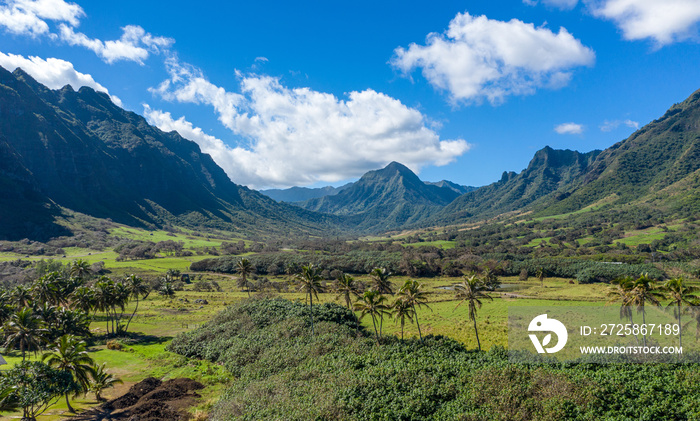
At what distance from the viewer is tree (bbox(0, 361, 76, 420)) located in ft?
88.4

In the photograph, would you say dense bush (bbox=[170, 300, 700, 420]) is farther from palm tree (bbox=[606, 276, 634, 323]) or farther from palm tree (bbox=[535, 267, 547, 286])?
palm tree (bbox=[535, 267, 547, 286])

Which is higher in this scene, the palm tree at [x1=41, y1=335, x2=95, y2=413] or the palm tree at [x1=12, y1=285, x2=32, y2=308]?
the palm tree at [x1=12, y1=285, x2=32, y2=308]

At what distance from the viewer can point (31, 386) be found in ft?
95.6

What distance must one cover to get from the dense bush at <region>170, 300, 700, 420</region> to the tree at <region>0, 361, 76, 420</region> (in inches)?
613

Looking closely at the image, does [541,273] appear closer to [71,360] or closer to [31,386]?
[71,360]

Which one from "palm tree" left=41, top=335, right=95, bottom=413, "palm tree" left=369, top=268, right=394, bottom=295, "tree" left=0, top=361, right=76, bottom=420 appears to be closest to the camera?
"tree" left=0, top=361, right=76, bottom=420

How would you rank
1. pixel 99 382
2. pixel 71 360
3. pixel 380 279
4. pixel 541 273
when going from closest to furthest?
1. pixel 71 360
2. pixel 99 382
3. pixel 380 279
4. pixel 541 273

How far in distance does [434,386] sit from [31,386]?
1486 inches

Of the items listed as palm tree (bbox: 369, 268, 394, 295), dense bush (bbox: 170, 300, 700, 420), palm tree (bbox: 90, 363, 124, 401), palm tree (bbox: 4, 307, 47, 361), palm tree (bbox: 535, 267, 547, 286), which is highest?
palm tree (bbox: 369, 268, 394, 295)

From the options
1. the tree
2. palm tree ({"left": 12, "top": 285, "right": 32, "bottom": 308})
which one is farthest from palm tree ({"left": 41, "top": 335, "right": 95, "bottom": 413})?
palm tree ({"left": 12, "top": 285, "right": 32, "bottom": 308})

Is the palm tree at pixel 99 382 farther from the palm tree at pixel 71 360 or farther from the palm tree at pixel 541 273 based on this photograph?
the palm tree at pixel 541 273

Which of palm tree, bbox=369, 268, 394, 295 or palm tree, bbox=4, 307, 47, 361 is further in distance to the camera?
palm tree, bbox=369, 268, 394, 295

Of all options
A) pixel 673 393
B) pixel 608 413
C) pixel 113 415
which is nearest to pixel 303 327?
pixel 113 415

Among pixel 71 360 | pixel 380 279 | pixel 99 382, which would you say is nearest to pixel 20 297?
pixel 99 382
